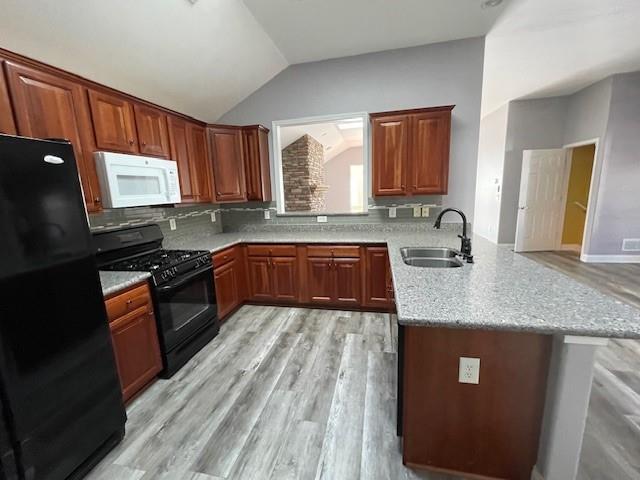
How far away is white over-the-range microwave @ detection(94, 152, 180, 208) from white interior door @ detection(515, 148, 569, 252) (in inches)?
237

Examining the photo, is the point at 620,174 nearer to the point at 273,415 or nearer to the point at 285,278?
the point at 285,278

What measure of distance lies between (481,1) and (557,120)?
14.3 ft

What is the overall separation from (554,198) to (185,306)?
6647mm

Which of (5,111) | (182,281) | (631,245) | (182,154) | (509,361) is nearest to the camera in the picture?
(509,361)

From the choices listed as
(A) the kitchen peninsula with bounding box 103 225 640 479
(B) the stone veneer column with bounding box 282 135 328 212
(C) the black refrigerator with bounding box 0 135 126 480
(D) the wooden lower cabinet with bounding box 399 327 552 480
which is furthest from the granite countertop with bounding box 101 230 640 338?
(B) the stone veneer column with bounding box 282 135 328 212

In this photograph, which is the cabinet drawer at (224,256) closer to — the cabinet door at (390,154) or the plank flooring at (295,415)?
the plank flooring at (295,415)

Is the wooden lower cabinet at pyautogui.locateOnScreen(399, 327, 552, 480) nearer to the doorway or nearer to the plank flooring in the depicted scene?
the plank flooring

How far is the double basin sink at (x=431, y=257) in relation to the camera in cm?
223

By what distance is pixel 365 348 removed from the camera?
8.09ft

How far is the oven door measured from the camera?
2098 millimetres

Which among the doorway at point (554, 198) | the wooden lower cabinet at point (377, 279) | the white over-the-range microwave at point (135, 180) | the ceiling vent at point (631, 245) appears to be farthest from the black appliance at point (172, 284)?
the ceiling vent at point (631, 245)

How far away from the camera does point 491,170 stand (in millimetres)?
6035

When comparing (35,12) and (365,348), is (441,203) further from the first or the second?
(35,12)

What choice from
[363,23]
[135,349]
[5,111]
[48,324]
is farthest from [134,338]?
[363,23]
